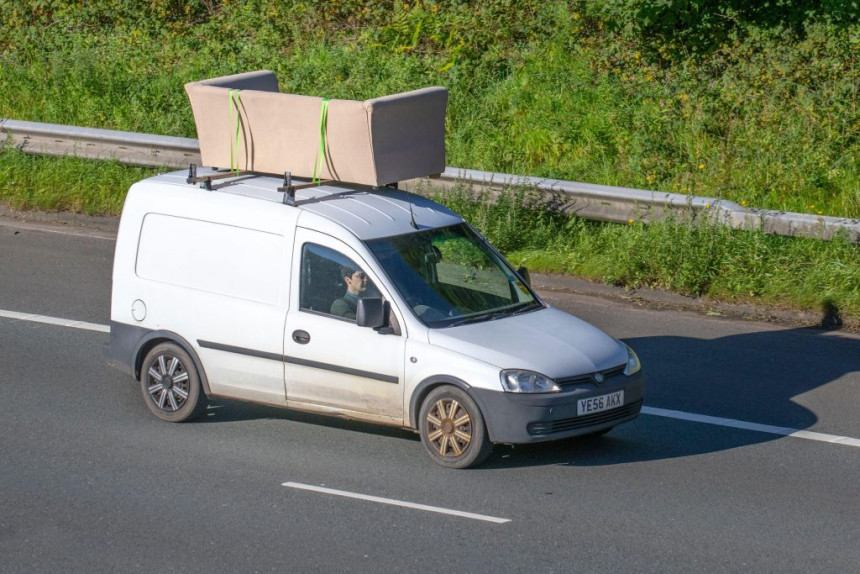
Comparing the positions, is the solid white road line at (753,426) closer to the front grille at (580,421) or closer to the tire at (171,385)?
the front grille at (580,421)

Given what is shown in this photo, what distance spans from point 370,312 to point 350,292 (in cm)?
43

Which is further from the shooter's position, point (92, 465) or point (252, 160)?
point (252, 160)

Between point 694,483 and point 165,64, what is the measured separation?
43.6ft

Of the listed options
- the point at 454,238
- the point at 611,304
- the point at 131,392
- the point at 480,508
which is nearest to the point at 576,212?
the point at 611,304

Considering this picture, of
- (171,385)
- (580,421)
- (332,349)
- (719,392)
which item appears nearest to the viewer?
(580,421)

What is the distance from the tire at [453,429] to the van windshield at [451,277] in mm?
547

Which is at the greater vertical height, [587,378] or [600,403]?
[587,378]

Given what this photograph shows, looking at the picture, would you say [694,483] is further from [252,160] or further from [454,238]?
[252,160]

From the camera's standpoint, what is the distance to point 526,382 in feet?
27.2

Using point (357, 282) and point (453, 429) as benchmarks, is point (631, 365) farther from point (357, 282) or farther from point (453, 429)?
point (357, 282)

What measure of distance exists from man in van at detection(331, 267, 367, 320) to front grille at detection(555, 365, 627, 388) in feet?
4.99

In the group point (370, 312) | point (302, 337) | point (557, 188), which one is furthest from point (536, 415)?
point (557, 188)

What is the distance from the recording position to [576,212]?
13.9m

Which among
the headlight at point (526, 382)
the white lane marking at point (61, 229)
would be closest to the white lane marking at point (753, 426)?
the headlight at point (526, 382)
